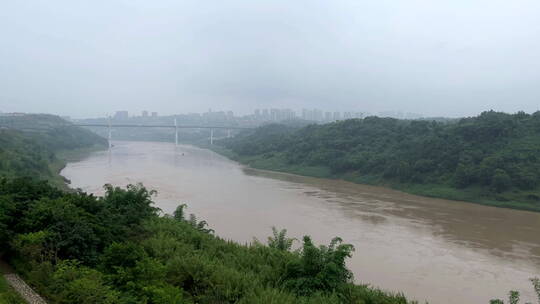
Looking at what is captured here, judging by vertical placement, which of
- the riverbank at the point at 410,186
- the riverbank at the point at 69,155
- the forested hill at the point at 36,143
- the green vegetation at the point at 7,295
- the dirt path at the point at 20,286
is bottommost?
the riverbank at the point at 69,155

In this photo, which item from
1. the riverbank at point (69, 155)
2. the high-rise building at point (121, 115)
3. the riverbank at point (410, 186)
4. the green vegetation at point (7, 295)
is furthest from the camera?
the high-rise building at point (121, 115)

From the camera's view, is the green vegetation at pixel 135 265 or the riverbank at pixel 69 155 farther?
the riverbank at pixel 69 155

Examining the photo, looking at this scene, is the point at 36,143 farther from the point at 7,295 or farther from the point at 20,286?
the point at 7,295

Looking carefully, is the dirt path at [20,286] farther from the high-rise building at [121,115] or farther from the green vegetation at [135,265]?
the high-rise building at [121,115]

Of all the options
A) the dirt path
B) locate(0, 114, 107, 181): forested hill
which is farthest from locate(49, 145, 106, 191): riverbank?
the dirt path

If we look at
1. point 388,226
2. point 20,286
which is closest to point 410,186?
point 388,226

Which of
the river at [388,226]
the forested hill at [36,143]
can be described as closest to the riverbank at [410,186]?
the river at [388,226]

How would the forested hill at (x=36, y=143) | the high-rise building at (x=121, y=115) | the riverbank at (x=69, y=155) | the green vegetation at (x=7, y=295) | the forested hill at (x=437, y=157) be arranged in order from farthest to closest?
the high-rise building at (x=121, y=115) < the riverbank at (x=69, y=155) < the forested hill at (x=36, y=143) < the forested hill at (x=437, y=157) < the green vegetation at (x=7, y=295)

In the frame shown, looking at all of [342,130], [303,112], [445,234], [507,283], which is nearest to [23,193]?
[507,283]
